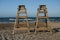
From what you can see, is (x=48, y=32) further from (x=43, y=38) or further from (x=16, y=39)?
(x=16, y=39)

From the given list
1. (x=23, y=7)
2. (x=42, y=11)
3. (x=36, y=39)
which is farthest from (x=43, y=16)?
(x=36, y=39)

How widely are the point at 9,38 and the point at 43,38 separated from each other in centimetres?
233

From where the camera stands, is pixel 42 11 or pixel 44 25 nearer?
pixel 42 11

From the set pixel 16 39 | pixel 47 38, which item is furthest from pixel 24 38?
pixel 47 38

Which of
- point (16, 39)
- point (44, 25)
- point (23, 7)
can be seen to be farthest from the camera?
point (44, 25)

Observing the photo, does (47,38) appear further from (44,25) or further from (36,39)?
(44,25)

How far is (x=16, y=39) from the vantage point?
13.8m

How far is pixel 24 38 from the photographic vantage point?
1420cm

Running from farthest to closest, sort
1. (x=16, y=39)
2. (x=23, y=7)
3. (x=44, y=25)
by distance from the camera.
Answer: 1. (x=44, y=25)
2. (x=23, y=7)
3. (x=16, y=39)

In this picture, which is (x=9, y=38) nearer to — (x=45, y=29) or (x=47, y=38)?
(x=47, y=38)

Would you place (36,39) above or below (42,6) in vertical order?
below

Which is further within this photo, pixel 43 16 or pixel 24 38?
pixel 43 16

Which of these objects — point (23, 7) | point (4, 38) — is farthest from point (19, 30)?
point (4, 38)

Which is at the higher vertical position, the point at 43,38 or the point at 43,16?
the point at 43,16
